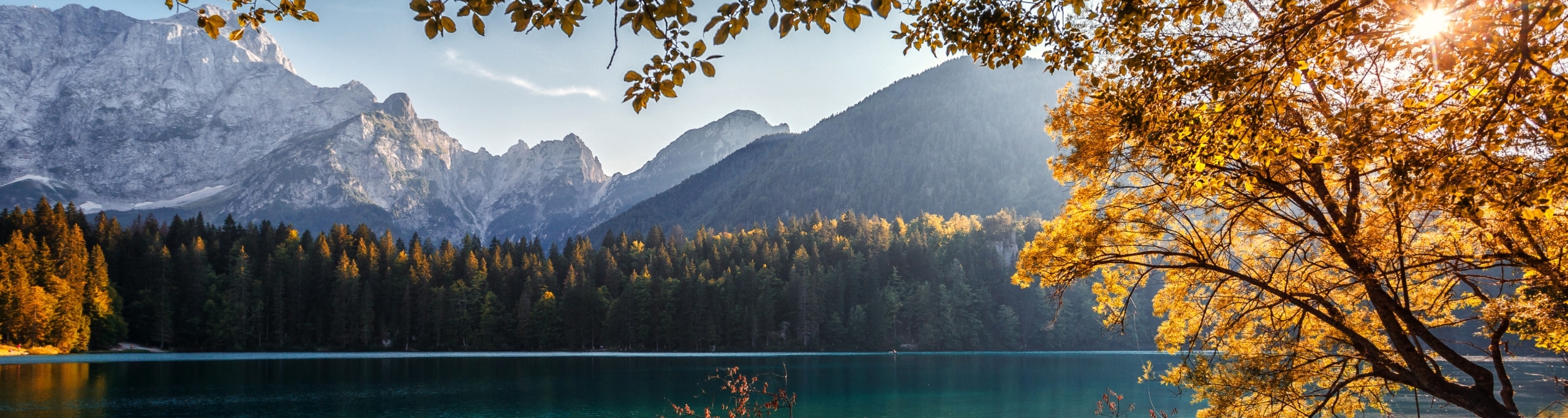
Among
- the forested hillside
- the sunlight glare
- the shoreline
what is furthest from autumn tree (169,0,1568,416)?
the forested hillside

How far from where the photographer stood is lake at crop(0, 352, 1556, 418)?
3581 cm

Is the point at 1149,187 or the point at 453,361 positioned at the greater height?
the point at 1149,187

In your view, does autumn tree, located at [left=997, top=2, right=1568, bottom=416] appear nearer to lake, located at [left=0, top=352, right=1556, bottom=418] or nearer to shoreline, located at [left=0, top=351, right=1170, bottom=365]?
lake, located at [left=0, top=352, right=1556, bottom=418]

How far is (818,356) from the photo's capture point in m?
87.2

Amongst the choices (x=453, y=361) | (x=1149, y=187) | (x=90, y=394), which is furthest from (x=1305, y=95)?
(x=453, y=361)

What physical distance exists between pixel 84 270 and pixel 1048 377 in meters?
89.3

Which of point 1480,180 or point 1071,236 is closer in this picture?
point 1480,180

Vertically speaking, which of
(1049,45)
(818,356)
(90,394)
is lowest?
(818,356)

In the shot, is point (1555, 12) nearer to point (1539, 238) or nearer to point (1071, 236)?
point (1539, 238)

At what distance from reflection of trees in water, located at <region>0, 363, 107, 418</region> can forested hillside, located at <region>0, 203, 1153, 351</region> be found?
1011 inches

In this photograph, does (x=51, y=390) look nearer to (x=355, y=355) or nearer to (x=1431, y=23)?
(x=355, y=355)

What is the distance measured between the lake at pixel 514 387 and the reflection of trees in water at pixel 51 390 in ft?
0.35

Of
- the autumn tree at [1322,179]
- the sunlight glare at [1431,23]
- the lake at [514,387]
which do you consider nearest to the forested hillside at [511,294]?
the lake at [514,387]

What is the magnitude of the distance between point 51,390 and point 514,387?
21.9 m
